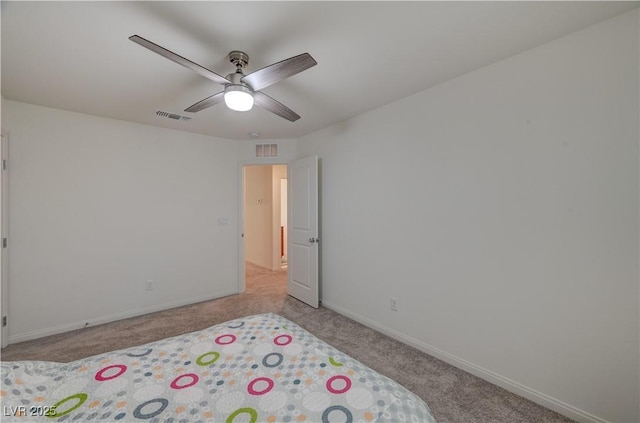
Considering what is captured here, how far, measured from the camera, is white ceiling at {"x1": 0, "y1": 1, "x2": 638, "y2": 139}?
4.88 ft

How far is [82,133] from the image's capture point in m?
3.01

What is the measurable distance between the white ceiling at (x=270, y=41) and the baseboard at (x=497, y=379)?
2.39 metres

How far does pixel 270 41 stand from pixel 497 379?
2931 millimetres

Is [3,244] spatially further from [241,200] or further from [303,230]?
[303,230]

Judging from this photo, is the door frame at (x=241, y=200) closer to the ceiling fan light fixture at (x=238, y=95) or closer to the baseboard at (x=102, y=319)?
the baseboard at (x=102, y=319)

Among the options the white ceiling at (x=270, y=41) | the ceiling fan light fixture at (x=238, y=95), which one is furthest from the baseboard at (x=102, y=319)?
the ceiling fan light fixture at (x=238, y=95)

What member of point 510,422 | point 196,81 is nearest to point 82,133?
point 196,81

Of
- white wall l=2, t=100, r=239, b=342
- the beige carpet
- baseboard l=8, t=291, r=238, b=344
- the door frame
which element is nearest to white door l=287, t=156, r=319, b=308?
the beige carpet

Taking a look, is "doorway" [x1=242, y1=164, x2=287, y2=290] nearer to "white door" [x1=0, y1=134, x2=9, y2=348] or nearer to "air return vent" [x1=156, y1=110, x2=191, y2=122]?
"air return vent" [x1=156, y1=110, x2=191, y2=122]

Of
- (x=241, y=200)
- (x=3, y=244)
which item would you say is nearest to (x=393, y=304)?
(x=241, y=200)

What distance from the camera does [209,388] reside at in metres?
1.17

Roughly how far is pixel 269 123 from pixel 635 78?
3.10 metres

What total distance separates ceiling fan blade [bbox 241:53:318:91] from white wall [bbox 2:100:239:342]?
2.37 metres

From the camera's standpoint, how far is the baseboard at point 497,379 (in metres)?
1.70
